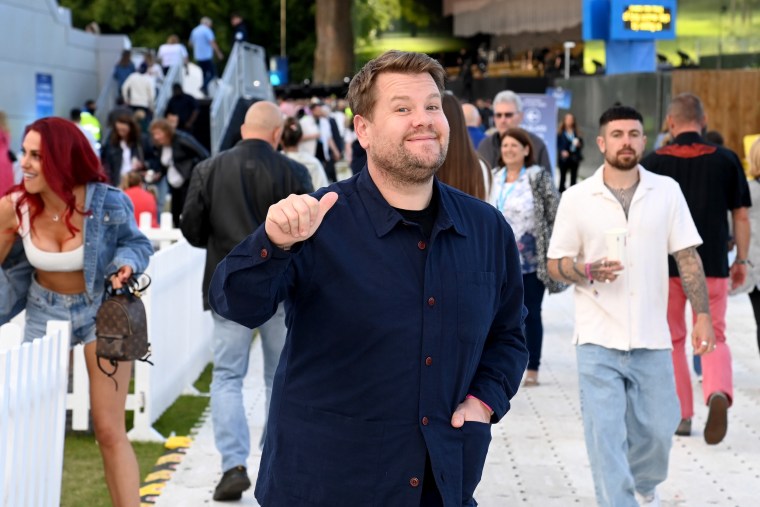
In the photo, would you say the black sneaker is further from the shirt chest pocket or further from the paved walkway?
the shirt chest pocket

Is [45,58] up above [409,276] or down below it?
above

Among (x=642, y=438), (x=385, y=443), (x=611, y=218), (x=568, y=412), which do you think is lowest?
(x=568, y=412)

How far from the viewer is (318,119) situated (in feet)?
85.6

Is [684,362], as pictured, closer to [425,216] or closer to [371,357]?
[425,216]

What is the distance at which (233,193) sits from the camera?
719 cm

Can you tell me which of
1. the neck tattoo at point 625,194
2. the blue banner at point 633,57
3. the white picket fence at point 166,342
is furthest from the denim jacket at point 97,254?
the blue banner at point 633,57

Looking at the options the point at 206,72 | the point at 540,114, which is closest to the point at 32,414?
the point at 540,114

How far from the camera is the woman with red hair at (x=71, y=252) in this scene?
577cm

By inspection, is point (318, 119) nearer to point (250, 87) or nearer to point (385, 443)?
point (250, 87)

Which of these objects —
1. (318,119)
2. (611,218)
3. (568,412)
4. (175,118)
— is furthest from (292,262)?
(318,119)

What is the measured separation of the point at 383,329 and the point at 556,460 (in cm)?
496

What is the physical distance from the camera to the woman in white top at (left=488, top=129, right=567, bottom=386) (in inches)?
378

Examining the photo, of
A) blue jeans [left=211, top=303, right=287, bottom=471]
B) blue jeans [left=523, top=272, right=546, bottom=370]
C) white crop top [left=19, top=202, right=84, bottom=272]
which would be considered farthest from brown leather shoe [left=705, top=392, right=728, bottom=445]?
white crop top [left=19, top=202, right=84, bottom=272]

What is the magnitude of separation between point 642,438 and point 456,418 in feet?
9.46
